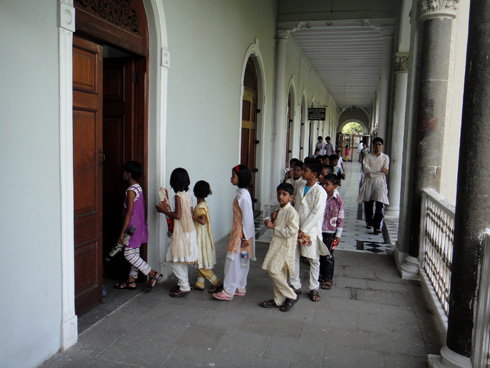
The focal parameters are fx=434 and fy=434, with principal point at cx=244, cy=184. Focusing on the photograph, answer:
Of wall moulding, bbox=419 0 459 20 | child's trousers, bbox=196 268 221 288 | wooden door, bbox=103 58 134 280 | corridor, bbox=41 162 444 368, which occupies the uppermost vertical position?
wall moulding, bbox=419 0 459 20

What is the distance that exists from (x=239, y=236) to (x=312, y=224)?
2.38ft

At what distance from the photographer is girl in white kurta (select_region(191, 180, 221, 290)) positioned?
4.38 metres

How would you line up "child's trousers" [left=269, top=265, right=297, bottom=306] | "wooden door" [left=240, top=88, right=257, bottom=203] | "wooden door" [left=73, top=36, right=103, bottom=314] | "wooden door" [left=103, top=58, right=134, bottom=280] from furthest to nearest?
"wooden door" [left=240, top=88, right=257, bottom=203] < "wooden door" [left=103, top=58, right=134, bottom=280] < "child's trousers" [left=269, top=265, right=297, bottom=306] < "wooden door" [left=73, top=36, right=103, bottom=314]

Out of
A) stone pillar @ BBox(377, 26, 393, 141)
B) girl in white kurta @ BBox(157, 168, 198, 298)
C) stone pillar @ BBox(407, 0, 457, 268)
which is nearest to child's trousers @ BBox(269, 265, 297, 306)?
→ girl in white kurta @ BBox(157, 168, 198, 298)

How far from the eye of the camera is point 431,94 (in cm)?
504

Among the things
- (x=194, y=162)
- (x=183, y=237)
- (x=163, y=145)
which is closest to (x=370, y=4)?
(x=194, y=162)

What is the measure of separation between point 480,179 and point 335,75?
56.7 ft

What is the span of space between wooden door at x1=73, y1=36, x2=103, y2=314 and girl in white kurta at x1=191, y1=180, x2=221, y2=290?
96 cm

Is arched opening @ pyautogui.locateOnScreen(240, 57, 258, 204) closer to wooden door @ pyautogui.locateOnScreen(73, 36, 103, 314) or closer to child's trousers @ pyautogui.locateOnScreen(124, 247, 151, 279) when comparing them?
child's trousers @ pyautogui.locateOnScreen(124, 247, 151, 279)

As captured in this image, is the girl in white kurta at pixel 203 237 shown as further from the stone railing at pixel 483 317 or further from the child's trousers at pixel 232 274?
the stone railing at pixel 483 317

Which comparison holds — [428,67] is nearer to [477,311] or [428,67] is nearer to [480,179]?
[480,179]

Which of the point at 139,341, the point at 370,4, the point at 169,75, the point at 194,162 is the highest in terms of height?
the point at 370,4

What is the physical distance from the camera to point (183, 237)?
169 inches

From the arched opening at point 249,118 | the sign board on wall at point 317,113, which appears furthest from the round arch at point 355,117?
the arched opening at point 249,118
